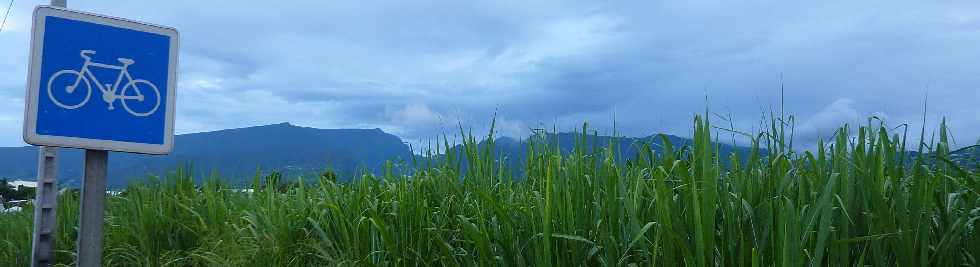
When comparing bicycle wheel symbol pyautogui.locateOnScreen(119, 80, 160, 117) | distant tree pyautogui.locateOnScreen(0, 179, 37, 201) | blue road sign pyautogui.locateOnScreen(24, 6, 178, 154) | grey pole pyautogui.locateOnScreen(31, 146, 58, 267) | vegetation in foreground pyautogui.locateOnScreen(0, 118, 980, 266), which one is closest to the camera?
vegetation in foreground pyautogui.locateOnScreen(0, 118, 980, 266)

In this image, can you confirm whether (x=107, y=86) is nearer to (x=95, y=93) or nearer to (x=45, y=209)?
(x=95, y=93)

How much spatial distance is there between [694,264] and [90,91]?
131 inches

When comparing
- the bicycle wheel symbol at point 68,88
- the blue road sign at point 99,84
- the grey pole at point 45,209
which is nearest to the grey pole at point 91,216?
the blue road sign at point 99,84

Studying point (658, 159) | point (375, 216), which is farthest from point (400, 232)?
point (658, 159)

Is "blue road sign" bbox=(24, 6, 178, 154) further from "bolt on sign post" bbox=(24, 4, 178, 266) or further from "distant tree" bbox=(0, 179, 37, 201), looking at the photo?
"distant tree" bbox=(0, 179, 37, 201)

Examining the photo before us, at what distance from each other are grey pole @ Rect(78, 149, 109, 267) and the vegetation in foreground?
4.44 feet

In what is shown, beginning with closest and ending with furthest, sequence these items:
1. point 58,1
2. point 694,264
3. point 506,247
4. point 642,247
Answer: point 694,264
point 642,247
point 506,247
point 58,1

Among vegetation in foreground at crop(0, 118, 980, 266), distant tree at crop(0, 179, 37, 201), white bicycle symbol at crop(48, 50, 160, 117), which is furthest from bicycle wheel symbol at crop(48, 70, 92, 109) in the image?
distant tree at crop(0, 179, 37, 201)

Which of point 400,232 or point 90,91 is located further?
point 400,232

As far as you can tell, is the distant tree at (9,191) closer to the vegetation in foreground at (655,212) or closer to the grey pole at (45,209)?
the grey pole at (45,209)

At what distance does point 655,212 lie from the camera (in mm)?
3506

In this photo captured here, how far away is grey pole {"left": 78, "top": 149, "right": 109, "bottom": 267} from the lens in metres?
4.15

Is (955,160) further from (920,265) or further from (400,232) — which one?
(400,232)

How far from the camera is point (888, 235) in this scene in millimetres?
2932
